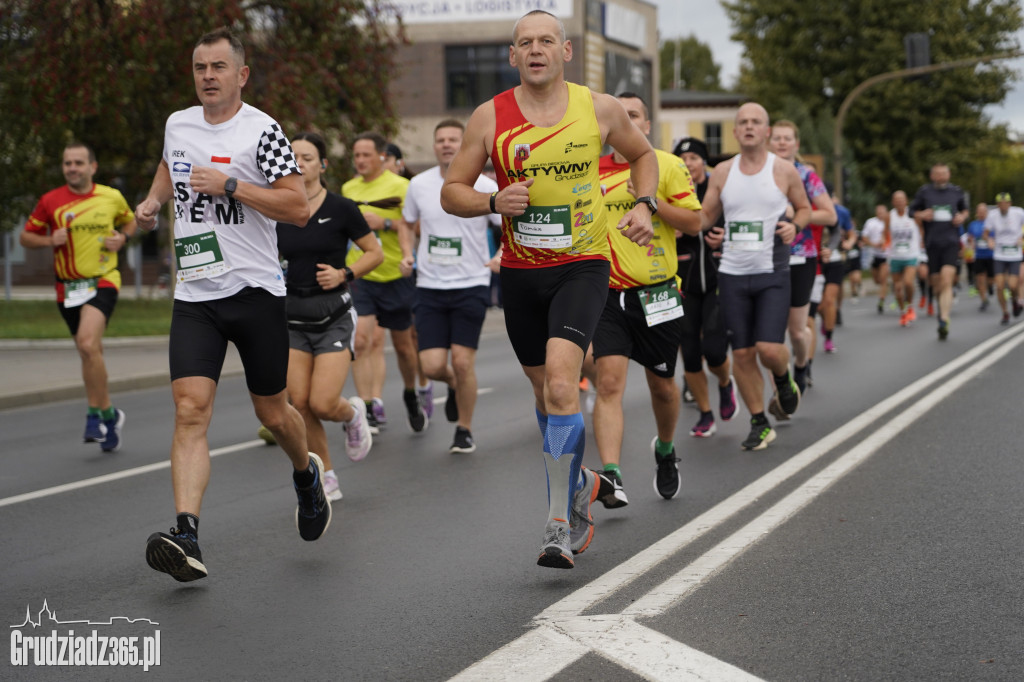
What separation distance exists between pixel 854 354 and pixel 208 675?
501 inches

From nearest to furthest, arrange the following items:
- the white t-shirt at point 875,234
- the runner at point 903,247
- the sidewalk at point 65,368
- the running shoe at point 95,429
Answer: the running shoe at point 95,429 < the sidewalk at point 65,368 < the runner at point 903,247 < the white t-shirt at point 875,234

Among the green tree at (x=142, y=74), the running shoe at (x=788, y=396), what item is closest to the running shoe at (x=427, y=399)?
the running shoe at (x=788, y=396)

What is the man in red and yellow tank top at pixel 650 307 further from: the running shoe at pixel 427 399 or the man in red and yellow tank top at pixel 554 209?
the running shoe at pixel 427 399

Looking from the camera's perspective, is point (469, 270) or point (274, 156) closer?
point (274, 156)

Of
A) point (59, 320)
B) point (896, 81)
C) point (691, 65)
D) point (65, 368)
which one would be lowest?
point (59, 320)

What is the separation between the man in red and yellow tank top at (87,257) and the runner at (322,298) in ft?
7.42

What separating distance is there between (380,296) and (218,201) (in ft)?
15.8

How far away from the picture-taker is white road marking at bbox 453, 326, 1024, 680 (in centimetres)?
424

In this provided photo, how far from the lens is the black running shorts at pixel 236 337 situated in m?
5.49

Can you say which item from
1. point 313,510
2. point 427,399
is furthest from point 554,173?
point 427,399

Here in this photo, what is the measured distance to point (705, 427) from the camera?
954 cm

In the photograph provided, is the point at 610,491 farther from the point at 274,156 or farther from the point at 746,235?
the point at 746,235

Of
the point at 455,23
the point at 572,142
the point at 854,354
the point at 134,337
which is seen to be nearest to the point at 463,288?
the point at 572,142

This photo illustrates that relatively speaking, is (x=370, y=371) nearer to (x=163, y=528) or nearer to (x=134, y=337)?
(x=163, y=528)
